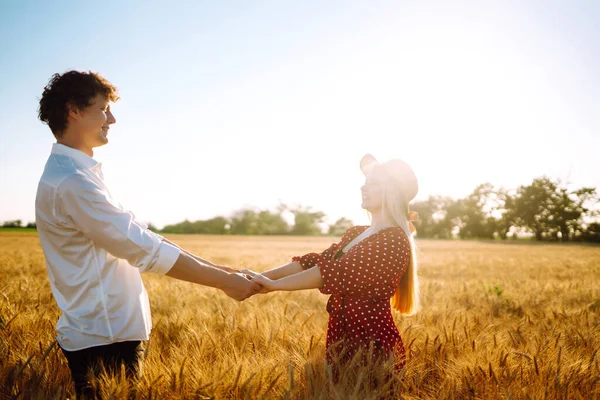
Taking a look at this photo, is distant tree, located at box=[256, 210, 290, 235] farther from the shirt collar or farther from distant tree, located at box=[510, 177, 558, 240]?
the shirt collar

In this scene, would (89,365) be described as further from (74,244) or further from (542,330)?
(542,330)

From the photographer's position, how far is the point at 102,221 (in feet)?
5.90

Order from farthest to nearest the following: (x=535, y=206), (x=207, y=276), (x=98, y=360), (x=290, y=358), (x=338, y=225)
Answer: (x=338, y=225)
(x=535, y=206)
(x=207, y=276)
(x=290, y=358)
(x=98, y=360)

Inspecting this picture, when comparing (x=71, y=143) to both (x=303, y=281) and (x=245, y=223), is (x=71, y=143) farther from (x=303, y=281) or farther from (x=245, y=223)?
(x=245, y=223)

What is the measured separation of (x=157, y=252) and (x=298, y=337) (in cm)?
117

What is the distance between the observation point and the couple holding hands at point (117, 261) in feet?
6.02

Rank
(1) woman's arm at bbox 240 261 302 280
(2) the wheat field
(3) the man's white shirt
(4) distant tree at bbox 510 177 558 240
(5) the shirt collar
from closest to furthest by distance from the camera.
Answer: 1. (2) the wheat field
2. (3) the man's white shirt
3. (5) the shirt collar
4. (1) woman's arm at bbox 240 261 302 280
5. (4) distant tree at bbox 510 177 558 240

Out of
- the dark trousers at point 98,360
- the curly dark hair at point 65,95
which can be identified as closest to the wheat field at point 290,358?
the dark trousers at point 98,360

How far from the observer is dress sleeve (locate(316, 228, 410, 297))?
213cm

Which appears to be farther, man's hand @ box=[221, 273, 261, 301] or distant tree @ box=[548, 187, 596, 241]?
distant tree @ box=[548, 187, 596, 241]

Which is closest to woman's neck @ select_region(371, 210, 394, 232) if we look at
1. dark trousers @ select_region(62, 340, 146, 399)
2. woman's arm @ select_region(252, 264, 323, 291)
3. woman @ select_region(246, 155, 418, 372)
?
woman @ select_region(246, 155, 418, 372)

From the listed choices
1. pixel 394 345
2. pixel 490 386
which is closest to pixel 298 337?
pixel 394 345

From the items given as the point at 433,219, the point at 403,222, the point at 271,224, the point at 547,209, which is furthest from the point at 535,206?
the point at 403,222

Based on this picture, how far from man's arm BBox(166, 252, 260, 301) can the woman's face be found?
3.07ft
